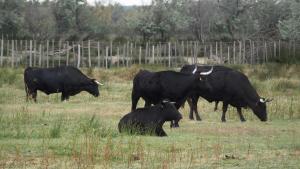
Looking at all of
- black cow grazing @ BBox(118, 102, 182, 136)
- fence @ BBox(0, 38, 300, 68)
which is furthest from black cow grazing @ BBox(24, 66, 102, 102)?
fence @ BBox(0, 38, 300, 68)

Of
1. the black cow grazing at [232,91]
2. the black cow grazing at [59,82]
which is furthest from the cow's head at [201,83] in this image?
the black cow grazing at [59,82]

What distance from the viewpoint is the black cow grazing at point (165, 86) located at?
18125mm

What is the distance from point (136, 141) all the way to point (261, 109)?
7370 mm

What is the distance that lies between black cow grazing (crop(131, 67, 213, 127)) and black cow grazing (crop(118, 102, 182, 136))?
8.91 feet

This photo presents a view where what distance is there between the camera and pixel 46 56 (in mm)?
40406

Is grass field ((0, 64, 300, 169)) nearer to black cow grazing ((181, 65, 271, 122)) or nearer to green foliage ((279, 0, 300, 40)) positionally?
black cow grazing ((181, 65, 271, 122))

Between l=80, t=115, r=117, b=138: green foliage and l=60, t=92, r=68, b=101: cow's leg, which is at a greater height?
l=80, t=115, r=117, b=138: green foliage

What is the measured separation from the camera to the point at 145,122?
14883 mm

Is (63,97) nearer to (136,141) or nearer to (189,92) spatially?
(189,92)

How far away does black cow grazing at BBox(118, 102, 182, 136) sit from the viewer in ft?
48.2

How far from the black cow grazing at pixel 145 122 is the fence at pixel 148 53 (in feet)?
80.5

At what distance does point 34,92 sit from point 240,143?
12.8m

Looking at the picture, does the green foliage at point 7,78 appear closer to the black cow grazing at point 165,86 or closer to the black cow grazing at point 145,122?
the black cow grazing at point 165,86

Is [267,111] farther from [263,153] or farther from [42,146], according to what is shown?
[42,146]
